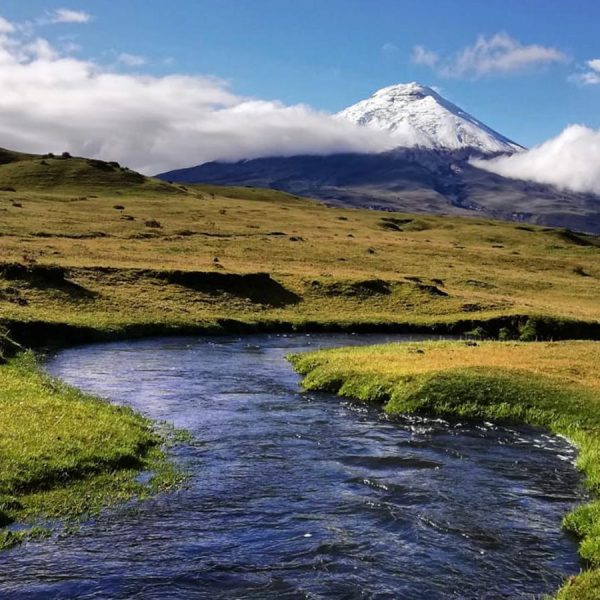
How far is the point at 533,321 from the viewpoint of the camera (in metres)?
70.3

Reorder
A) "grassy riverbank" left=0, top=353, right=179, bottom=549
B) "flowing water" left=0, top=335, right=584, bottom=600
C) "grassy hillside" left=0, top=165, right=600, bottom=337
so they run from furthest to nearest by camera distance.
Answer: "grassy hillside" left=0, top=165, right=600, bottom=337 → "grassy riverbank" left=0, top=353, right=179, bottom=549 → "flowing water" left=0, top=335, right=584, bottom=600

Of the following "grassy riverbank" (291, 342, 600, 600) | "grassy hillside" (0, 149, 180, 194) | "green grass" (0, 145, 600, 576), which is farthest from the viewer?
"grassy hillside" (0, 149, 180, 194)

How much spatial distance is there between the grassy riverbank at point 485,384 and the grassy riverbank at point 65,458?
1359 centimetres

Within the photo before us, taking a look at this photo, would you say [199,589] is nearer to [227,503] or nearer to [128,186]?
[227,503]

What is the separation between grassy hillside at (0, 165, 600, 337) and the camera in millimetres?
66500

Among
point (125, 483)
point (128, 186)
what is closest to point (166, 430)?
point (125, 483)

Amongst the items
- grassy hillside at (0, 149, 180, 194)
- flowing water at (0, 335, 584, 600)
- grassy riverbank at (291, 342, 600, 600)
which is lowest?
flowing water at (0, 335, 584, 600)

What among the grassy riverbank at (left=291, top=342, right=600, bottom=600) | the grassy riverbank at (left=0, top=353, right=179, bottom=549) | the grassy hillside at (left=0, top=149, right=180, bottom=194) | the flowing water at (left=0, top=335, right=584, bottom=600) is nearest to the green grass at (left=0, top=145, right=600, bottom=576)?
the grassy riverbank at (left=0, top=353, right=179, bottom=549)

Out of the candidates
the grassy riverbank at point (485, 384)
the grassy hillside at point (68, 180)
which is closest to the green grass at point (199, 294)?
the grassy riverbank at point (485, 384)

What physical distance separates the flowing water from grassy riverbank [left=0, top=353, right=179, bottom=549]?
3.55ft

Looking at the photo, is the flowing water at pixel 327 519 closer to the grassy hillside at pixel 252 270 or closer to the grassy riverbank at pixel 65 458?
the grassy riverbank at pixel 65 458

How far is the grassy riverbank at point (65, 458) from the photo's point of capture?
20078mm

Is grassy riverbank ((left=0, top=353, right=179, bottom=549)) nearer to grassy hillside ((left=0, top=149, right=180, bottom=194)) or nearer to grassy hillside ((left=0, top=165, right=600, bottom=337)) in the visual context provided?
grassy hillside ((left=0, top=165, right=600, bottom=337))

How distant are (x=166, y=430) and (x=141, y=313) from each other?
35.3 m
